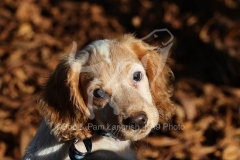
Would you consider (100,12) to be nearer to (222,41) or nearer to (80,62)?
(222,41)

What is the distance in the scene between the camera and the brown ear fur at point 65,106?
3.73m

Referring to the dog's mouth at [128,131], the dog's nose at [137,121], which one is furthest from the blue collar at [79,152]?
the dog's nose at [137,121]

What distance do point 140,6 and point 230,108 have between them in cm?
197

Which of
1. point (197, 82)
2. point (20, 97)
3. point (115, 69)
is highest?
point (115, 69)

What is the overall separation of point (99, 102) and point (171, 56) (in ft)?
8.36

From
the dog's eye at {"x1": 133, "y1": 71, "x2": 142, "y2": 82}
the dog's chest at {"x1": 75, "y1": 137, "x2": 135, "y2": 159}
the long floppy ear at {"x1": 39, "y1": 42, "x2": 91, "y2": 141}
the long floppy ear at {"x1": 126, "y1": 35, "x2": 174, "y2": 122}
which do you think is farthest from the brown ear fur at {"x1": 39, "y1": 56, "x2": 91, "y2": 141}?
the long floppy ear at {"x1": 126, "y1": 35, "x2": 174, "y2": 122}

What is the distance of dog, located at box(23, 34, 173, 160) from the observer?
3.53 m

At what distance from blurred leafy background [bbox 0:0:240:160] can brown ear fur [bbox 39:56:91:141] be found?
107 centimetres

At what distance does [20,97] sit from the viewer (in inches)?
245

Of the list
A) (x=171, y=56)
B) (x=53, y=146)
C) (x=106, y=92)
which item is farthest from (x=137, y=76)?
(x=171, y=56)

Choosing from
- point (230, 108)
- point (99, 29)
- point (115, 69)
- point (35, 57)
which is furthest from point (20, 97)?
point (115, 69)

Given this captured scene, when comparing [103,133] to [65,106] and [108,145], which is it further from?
[65,106]

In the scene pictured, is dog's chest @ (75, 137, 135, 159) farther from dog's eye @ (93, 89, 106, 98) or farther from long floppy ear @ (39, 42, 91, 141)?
dog's eye @ (93, 89, 106, 98)

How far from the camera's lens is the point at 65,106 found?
12.6 feet
